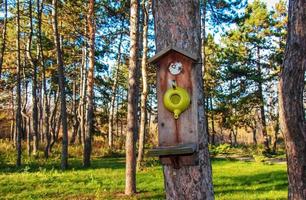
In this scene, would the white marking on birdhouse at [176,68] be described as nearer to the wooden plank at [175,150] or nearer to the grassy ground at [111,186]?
the wooden plank at [175,150]

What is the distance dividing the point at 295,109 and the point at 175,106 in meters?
3.64

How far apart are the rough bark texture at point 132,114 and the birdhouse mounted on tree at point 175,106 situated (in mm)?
7404

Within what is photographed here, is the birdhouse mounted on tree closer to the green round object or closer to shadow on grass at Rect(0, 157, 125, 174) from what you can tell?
the green round object

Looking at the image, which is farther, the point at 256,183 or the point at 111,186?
the point at 256,183

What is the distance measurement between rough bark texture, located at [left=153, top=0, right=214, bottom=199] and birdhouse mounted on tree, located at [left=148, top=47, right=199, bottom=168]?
69 mm

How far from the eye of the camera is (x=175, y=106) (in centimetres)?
413

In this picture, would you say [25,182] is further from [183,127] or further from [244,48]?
[244,48]

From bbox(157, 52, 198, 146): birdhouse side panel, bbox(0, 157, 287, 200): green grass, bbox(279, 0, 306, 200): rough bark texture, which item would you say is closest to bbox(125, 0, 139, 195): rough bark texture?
bbox(0, 157, 287, 200): green grass

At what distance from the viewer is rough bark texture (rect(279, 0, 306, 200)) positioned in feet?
22.3

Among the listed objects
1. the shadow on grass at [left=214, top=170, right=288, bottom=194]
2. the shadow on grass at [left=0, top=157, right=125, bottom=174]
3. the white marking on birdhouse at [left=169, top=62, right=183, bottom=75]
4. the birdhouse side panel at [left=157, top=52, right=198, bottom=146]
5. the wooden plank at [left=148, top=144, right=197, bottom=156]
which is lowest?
the shadow on grass at [left=214, top=170, right=288, bottom=194]

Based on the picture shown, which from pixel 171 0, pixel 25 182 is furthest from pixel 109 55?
pixel 171 0

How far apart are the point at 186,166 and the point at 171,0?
1.73 m

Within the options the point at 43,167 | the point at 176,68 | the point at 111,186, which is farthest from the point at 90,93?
Answer: the point at 176,68

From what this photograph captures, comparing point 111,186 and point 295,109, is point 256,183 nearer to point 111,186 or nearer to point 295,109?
point 111,186
